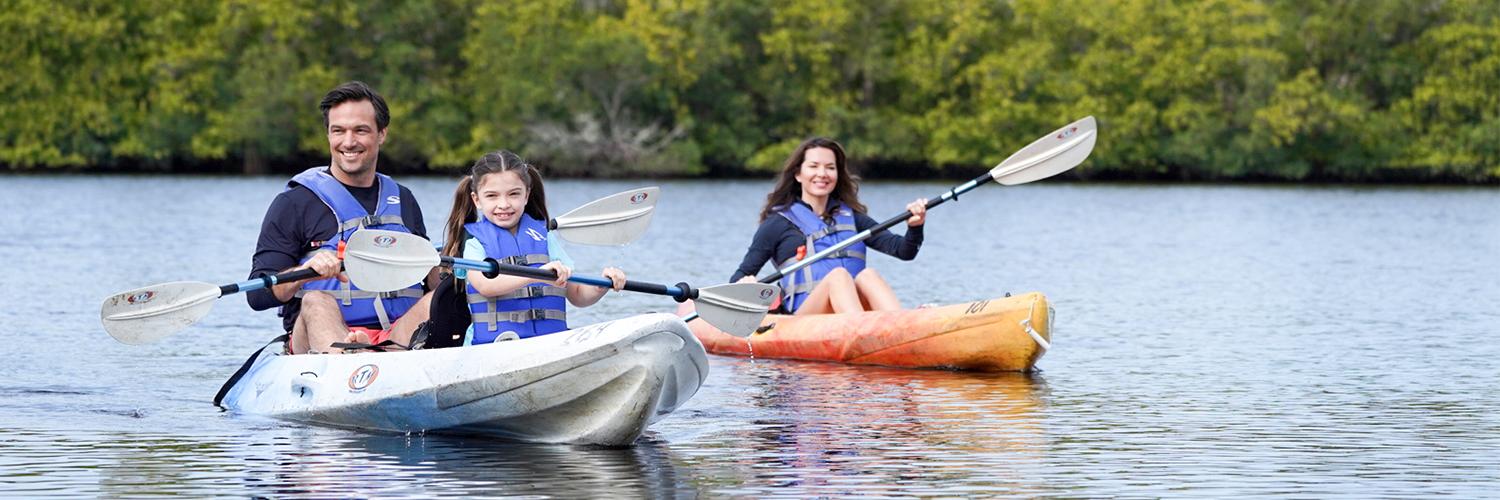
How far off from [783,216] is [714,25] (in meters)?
47.8

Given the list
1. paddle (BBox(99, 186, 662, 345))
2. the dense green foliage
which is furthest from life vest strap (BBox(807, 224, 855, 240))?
the dense green foliage

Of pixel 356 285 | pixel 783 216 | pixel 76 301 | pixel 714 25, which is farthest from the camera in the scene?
A: pixel 714 25

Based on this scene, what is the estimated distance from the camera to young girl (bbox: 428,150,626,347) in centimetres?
837

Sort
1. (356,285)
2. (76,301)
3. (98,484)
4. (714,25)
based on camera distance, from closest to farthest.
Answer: (98,484) < (356,285) < (76,301) < (714,25)

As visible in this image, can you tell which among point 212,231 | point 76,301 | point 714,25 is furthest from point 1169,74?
point 76,301

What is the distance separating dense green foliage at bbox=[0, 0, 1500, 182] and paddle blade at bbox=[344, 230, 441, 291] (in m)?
47.9

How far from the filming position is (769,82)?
6094cm

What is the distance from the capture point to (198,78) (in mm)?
58375

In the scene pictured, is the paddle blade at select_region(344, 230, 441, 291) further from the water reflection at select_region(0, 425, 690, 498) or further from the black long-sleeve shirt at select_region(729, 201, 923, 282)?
the black long-sleeve shirt at select_region(729, 201, 923, 282)

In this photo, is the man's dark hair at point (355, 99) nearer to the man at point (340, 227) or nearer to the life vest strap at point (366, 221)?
the man at point (340, 227)

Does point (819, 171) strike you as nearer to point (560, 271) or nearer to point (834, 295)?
point (834, 295)

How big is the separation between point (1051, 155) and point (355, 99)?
4.93m

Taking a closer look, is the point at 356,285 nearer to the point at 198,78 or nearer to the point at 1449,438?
the point at 1449,438

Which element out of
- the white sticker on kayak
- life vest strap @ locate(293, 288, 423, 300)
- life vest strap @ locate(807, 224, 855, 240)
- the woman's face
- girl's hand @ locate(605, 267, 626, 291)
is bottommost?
the white sticker on kayak
